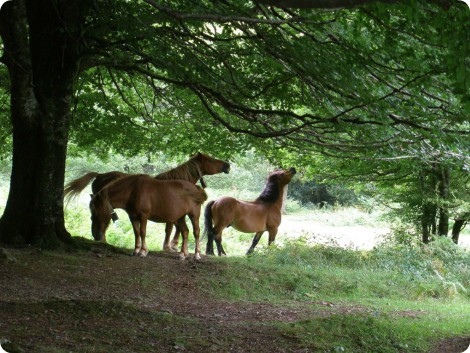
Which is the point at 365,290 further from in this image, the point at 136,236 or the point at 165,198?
the point at 136,236

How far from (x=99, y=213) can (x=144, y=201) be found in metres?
0.95

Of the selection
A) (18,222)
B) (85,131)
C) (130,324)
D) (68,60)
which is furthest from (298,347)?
(85,131)

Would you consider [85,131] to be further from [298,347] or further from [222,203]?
[298,347]

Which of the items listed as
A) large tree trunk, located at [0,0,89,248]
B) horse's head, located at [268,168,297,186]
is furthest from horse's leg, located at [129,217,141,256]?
horse's head, located at [268,168,297,186]

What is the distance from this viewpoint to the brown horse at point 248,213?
13.8 m

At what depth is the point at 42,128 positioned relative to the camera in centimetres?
880

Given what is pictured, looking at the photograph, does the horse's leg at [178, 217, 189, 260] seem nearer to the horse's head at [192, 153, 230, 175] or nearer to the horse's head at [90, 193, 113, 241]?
the horse's head at [192, 153, 230, 175]

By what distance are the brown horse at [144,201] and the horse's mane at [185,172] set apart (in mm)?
745

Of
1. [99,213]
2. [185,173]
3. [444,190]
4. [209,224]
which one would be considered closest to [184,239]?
[185,173]

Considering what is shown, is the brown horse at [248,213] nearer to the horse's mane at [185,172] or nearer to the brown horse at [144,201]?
the horse's mane at [185,172]

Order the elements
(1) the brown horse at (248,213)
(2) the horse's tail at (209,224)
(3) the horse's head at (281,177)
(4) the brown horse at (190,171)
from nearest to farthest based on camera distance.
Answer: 1. (4) the brown horse at (190,171)
2. (2) the horse's tail at (209,224)
3. (1) the brown horse at (248,213)
4. (3) the horse's head at (281,177)

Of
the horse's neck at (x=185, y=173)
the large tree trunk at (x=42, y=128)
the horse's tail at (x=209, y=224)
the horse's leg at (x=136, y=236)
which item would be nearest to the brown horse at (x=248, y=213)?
the horse's tail at (x=209, y=224)

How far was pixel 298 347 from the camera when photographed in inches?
221

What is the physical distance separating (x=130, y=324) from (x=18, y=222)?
13.5 feet
